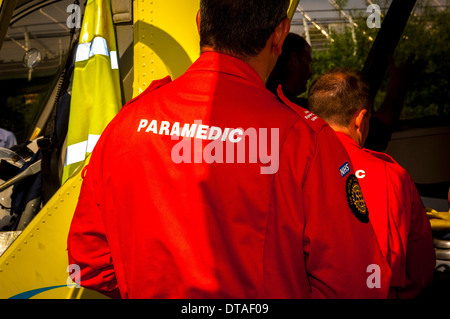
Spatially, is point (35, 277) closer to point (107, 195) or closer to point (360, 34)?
point (107, 195)

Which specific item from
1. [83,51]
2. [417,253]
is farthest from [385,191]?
[83,51]

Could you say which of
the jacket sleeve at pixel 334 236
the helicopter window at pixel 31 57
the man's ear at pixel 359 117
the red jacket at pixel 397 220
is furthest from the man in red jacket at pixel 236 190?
the helicopter window at pixel 31 57

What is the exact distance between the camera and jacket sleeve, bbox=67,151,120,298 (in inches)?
51.9

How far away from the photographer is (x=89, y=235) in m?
1.33

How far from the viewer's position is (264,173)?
112 centimetres

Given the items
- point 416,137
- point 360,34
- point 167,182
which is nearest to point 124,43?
point 167,182

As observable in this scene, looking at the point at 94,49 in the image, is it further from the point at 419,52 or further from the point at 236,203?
the point at 419,52

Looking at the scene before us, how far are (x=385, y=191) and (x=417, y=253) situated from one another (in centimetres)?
26

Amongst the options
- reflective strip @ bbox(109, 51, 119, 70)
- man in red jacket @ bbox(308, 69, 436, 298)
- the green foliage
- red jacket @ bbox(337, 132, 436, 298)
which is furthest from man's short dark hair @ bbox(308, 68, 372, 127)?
the green foliage

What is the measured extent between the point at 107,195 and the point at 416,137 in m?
4.29

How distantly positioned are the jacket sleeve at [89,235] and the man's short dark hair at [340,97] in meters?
0.96

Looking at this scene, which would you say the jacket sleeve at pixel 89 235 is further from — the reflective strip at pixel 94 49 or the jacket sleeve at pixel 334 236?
the reflective strip at pixel 94 49

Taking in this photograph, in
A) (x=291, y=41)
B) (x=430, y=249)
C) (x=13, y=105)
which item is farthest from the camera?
(x=13, y=105)

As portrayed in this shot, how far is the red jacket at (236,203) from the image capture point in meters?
1.11
